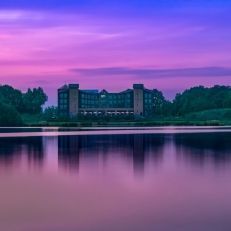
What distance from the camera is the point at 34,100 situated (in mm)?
156750

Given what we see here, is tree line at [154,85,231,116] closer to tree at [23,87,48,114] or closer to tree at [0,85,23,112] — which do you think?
tree at [23,87,48,114]

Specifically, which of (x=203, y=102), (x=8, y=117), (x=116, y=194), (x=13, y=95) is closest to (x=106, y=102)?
(x=13, y=95)

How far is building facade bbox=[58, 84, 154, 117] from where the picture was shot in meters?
A: 168

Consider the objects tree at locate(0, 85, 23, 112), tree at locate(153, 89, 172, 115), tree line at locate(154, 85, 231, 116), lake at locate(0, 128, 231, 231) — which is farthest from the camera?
tree at locate(0, 85, 23, 112)

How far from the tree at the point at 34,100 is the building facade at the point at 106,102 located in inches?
387

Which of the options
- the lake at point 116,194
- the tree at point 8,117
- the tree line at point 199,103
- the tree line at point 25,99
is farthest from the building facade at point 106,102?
the lake at point 116,194

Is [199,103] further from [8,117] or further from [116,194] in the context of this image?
[116,194]

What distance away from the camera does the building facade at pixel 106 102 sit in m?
168

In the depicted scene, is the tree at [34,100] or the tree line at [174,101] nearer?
the tree line at [174,101]

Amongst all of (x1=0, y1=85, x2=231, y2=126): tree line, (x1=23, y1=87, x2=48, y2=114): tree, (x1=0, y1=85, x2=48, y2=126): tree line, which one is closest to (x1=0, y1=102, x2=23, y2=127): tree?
(x1=0, y1=85, x2=231, y2=126): tree line

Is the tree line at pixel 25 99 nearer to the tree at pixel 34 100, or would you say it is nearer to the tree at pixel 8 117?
the tree at pixel 34 100

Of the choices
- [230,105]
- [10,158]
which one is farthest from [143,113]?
[10,158]

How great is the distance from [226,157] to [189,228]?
15.4 meters

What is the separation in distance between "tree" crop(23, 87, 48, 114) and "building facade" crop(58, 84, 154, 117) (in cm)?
983
